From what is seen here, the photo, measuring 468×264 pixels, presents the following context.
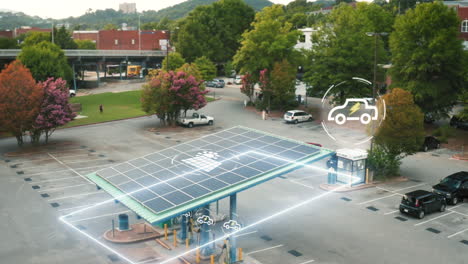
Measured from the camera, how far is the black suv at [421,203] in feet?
97.3

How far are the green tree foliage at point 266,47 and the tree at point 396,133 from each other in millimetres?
35880

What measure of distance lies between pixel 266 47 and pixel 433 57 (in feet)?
87.6

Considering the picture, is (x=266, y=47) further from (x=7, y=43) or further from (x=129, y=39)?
(x=129, y=39)

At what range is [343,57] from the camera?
63312 millimetres

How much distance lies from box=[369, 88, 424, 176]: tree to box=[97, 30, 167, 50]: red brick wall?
364ft

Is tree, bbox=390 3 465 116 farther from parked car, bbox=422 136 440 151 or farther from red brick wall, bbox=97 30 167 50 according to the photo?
red brick wall, bbox=97 30 167 50

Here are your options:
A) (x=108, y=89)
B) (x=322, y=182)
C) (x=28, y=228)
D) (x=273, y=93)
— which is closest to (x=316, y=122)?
(x=273, y=93)

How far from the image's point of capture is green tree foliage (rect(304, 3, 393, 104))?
2473 inches

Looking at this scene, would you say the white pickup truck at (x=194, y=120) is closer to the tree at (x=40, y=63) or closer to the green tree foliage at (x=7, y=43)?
the tree at (x=40, y=63)

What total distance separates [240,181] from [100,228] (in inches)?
364

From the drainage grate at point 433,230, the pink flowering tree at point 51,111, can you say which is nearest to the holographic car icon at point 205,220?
the drainage grate at point 433,230

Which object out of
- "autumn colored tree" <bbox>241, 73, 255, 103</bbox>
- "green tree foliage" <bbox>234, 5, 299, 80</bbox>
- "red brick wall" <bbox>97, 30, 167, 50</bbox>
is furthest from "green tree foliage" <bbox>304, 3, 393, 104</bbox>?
"red brick wall" <bbox>97, 30, 167, 50</bbox>

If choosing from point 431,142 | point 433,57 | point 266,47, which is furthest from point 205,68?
point 431,142

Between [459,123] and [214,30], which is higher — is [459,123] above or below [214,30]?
below
